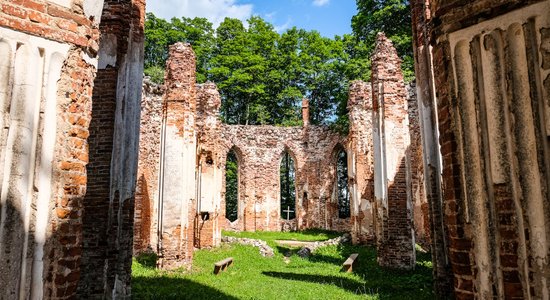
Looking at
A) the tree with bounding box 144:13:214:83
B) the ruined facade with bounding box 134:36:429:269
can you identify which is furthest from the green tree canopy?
the ruined facade with bounding box 134:36:429:269

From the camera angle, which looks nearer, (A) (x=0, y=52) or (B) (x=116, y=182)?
(A) (x=0, y=52)

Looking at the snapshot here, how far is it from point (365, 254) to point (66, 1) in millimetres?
13293

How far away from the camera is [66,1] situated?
3098 mm

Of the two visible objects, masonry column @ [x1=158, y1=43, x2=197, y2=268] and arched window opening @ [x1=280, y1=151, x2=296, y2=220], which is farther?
arched window opening @ [x1=280, y1=151, x2=296, y2=220]

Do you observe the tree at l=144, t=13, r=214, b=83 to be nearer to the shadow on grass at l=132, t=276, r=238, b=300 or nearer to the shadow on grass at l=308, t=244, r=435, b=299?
the shadow on grass at l=308, t=244, r=435, b=299

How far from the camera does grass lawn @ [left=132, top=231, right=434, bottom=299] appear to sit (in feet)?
27.0

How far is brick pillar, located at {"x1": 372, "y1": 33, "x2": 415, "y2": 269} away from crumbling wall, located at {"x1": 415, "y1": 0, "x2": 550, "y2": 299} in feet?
32.9

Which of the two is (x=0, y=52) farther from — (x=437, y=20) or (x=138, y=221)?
(x=138, y=221)

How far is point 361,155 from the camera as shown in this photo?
59.5ft

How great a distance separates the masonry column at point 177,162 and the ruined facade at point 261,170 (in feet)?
0.10

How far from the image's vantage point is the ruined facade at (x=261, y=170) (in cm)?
1198

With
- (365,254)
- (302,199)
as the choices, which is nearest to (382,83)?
(365,254)

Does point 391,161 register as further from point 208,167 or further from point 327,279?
point 208,167

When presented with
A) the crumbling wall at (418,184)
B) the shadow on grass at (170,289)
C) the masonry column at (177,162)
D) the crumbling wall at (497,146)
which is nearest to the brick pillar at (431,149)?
the shadow on grass at (170,289)
